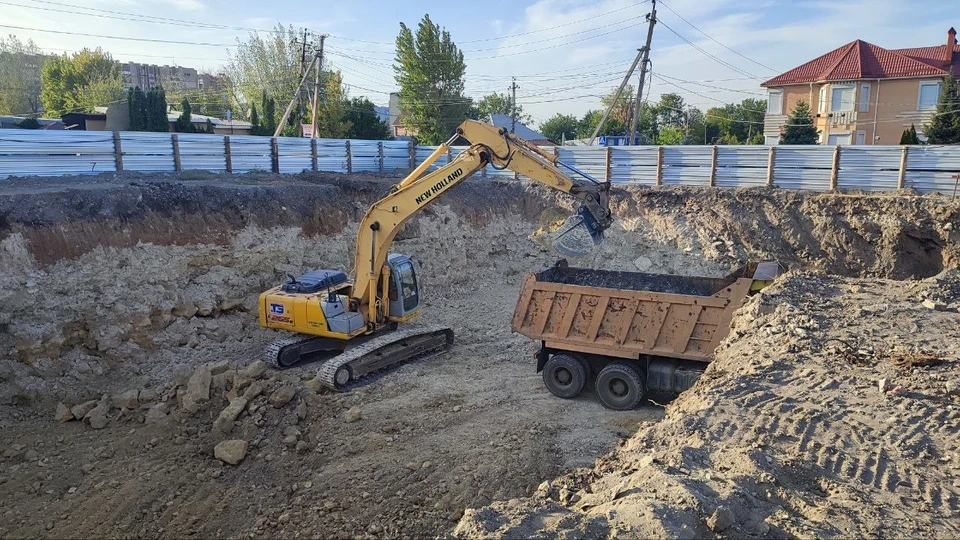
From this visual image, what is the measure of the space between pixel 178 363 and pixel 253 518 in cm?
621

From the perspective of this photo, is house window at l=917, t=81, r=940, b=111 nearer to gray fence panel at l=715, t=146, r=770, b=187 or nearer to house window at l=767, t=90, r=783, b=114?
house window at l=767, t=90, r=783, b=114

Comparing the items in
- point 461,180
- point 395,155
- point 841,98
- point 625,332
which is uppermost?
point 841,98

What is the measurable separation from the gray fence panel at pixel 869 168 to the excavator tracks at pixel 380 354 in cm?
1248

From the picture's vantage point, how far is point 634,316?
9930 mm

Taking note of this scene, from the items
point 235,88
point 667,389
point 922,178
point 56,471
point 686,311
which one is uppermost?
point 235,88

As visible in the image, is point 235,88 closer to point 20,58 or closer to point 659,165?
point 20,58

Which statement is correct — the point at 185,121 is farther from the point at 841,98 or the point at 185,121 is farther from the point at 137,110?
the point at 841,98

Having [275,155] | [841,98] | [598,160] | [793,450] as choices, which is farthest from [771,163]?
[841,98]

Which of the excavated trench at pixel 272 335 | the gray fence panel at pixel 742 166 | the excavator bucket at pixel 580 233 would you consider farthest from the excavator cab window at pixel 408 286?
the gray fence panel at pixel 742 166

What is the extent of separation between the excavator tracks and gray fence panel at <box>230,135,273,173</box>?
9684mm

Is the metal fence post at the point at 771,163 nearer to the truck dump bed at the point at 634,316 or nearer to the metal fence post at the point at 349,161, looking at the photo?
the truck dump bed at the point at 634,316

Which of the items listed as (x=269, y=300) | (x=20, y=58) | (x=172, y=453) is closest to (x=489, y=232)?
(x=269, y=300)

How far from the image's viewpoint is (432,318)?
15.7m

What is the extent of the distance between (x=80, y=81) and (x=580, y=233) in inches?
2079
